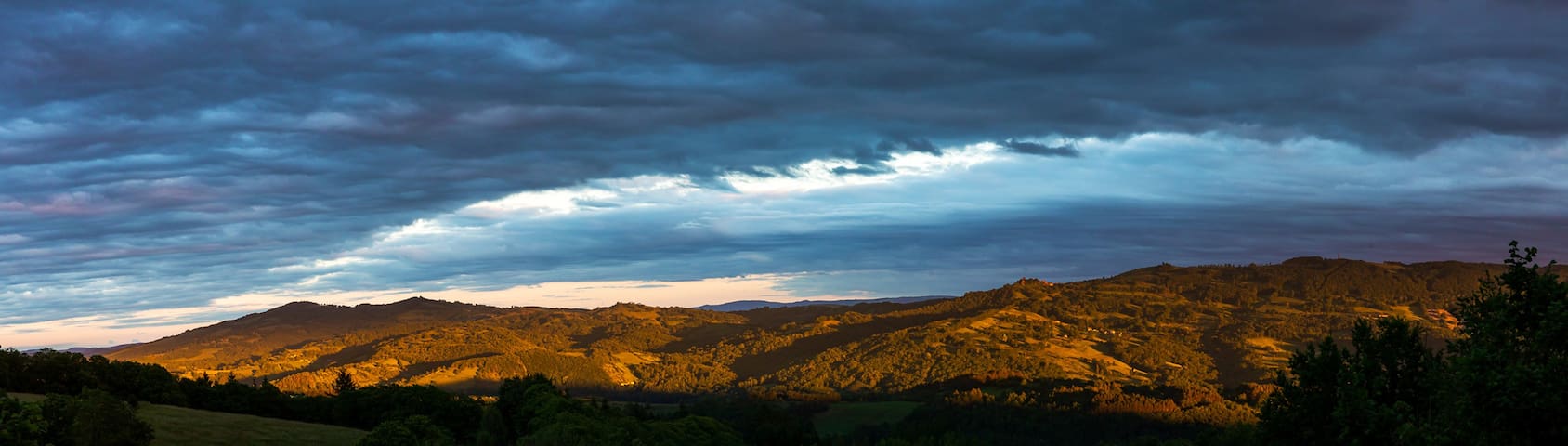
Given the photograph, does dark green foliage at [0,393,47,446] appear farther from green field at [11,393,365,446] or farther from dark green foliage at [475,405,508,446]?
dark green foliage at [475,405,508,446]

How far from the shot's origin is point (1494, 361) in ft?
103

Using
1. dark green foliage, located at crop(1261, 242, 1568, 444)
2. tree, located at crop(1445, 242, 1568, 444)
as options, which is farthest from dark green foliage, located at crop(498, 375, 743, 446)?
tree, located at crop(1445, 242, 1568, 444)

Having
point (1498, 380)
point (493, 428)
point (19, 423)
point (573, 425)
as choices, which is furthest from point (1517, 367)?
point (493, 428)

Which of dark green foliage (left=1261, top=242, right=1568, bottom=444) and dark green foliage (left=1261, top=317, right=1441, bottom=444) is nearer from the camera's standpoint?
dark green foliage (left=1261, top=242, right=1568, bottom=444)

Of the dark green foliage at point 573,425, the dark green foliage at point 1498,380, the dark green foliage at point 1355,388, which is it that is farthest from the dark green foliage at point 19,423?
the dark green foliage at point 1355,388

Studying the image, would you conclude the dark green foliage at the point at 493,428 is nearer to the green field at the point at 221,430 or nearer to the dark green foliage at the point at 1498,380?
the green field at the point at 221,430

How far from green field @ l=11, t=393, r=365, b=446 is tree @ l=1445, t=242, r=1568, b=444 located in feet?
232

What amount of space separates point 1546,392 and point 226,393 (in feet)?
415

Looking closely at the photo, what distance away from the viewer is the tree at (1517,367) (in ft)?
96.7

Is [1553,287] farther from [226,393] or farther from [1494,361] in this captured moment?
[226,393]

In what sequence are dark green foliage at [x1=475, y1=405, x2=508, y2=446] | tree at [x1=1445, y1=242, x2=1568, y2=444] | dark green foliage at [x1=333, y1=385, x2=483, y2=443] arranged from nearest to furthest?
tree at [x1=1445, y1=242, x2=1568, y2=444] → dark green foliage at [x1=475, y1=405, x2=508, y2=446] → dark green foliage at [x1=333, y1=385, x2=483, y2=443]

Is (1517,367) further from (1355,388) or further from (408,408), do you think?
(408,408)

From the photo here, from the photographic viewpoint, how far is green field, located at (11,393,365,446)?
2884 inches

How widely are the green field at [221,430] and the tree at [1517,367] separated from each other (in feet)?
232
